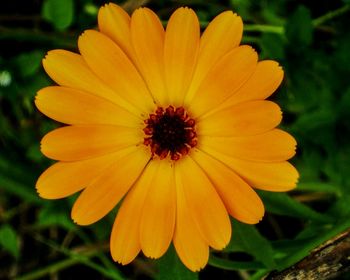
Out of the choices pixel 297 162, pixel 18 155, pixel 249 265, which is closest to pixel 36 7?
pixel 18 155

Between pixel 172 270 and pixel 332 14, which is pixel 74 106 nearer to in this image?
pixel 172 270

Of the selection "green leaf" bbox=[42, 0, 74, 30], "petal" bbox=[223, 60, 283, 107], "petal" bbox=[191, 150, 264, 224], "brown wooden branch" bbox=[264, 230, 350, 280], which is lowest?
"brown wooden branch" bbox=[264, 230, 350, 280]

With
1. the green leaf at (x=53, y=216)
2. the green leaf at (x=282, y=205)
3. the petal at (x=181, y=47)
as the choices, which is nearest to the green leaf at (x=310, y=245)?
the green leaf at (x=282, y=205)

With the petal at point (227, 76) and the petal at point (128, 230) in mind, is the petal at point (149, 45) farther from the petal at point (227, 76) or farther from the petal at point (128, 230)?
the petal at point (128, 230)

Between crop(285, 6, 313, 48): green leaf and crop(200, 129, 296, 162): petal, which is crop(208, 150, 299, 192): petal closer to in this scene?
crop(200, 129, 296, 162): petal

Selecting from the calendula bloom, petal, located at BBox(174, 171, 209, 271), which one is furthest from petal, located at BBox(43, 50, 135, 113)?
petal, located at BBox(174, 171, 209, 271)

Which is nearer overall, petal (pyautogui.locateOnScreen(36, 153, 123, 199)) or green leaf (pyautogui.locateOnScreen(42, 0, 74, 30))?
petal (pyautogui.locateOnScreen(36, 153, 123, 199))

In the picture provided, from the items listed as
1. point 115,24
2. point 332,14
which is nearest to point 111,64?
point 115,24
